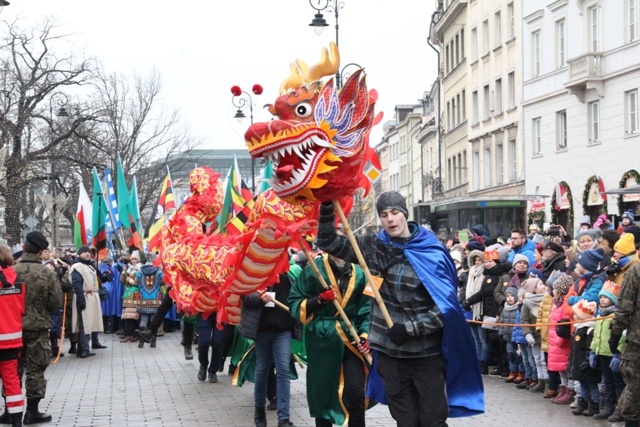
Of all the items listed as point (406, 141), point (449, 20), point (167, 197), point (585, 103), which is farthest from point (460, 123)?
point (406, 141)

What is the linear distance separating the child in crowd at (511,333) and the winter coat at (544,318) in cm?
75

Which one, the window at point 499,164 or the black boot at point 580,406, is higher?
the window at point 499,164

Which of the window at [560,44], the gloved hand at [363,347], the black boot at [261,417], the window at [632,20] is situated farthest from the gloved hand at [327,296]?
the window at [560,44]

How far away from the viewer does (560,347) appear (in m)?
11.6

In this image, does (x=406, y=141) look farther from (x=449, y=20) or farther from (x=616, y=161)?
(x=616, y=161)

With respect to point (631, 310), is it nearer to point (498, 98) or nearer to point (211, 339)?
point (211, 339)

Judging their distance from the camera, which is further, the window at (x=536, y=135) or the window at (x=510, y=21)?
the window at (x=510, y=21)

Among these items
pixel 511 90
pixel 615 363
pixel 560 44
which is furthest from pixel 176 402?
pixel 511 90

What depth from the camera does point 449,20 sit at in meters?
52.6

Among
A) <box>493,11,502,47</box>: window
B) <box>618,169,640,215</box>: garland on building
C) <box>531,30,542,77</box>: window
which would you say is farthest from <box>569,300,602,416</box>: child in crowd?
<box>493,11,502,47</box>: window

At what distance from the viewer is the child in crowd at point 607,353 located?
399 inches

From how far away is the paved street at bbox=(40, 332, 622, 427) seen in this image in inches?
426

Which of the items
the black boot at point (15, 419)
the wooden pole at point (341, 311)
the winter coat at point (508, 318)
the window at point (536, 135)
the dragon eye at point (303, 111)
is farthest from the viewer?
the window at point (536, 135)

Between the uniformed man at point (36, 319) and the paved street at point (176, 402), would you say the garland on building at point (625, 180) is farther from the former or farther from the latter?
the uniformed man at point (36, 319)
